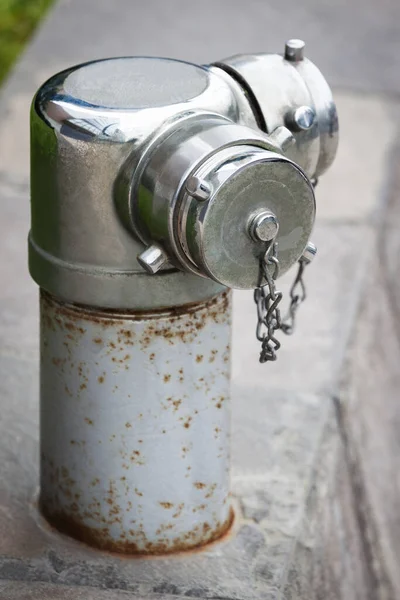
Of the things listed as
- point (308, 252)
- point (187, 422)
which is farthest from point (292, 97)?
point (187, 422)

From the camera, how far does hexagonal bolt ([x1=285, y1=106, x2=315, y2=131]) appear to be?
152 cm

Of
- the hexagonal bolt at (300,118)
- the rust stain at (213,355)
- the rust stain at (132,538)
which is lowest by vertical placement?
the rust stain at (132,538)

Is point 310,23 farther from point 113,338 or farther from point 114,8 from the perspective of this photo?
point 113,338

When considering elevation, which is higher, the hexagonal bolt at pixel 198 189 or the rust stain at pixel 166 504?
the hexagonal bolt at pixel 198 189

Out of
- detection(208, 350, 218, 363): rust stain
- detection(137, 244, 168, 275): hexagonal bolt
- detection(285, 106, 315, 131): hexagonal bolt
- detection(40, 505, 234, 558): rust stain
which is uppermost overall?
detection(285, 106, 315, 131): hexagonal bolt

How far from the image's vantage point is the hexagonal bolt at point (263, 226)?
1.36m

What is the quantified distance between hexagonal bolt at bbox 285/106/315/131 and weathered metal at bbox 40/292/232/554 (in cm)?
25

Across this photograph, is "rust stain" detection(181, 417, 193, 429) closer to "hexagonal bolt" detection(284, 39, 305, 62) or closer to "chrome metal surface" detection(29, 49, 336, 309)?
"chrome metal surface" detection(29, 49, 336, 309)

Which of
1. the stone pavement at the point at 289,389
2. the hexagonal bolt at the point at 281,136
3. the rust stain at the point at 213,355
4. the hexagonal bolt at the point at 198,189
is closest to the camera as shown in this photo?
the hexagonal bolt at the point at 198,189

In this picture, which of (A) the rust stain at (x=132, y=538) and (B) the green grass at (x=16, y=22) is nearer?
(A) the rust stain at (x=132, y=538)

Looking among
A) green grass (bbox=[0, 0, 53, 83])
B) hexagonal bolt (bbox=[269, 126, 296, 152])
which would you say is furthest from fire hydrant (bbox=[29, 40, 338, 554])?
green grass (bbox=[0, 0, 53, 83])

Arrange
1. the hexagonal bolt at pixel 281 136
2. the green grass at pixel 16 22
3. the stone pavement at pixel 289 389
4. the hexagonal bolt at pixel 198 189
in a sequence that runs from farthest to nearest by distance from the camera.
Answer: the green grass at pixel 16 22 → the stone pavement at pixel 289 389 → the hexagonal bolt at pixel 281 136 → the hexagonal bolt at pixel 198 189

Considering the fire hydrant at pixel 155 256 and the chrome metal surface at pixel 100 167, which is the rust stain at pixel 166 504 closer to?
the fire hydrant at pixel 155 256

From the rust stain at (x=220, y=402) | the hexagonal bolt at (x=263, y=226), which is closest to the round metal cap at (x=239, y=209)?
the hexagonal bolt at (x=263, y=226)
